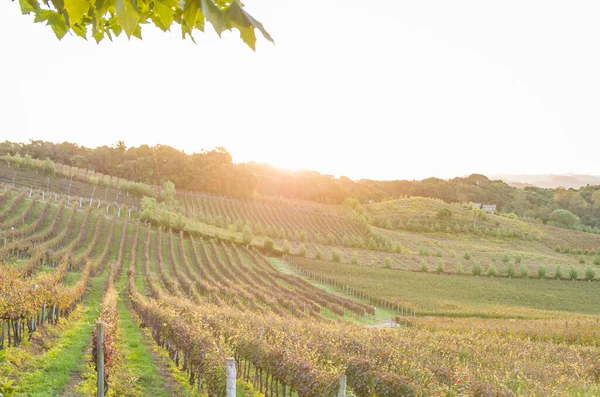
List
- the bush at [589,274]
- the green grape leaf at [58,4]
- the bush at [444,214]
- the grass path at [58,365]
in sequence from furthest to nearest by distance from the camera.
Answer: the bush at [444,214] → the bush at [589,274] → the grass path at [58,365] → the green grape leaf at [58,4]

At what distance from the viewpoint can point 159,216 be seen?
2313 inches

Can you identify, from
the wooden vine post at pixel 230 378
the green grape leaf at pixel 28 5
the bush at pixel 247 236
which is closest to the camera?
the green grape leaf at pixel 28 5

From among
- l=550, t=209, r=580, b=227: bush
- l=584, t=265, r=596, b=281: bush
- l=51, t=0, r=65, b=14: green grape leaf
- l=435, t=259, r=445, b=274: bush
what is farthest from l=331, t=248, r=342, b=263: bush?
l=550, t=209, r=580, b=227: bush

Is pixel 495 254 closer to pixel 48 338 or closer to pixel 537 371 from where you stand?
pixel 537 371

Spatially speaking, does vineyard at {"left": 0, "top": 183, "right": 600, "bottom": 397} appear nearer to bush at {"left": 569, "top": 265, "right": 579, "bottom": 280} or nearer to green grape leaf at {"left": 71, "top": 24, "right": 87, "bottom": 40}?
green grape leaf at {"left": 71, "top": 24, "right": 87, "bottom": 40}

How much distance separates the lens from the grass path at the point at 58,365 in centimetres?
1088

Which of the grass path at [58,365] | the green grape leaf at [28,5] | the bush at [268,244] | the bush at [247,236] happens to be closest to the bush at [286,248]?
the bush at [268,244]

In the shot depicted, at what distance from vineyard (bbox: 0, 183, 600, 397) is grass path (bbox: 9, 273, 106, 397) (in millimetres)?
58

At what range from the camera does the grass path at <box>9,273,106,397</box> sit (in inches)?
428

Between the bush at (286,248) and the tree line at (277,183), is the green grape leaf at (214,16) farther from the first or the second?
the tree line at (277,183)

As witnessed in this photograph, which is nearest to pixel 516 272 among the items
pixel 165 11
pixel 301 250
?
pixel 301 250

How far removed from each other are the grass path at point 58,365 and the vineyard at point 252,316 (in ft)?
0.19

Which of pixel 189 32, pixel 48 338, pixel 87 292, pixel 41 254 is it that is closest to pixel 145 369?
pixel 48 338

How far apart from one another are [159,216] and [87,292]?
29.2m
